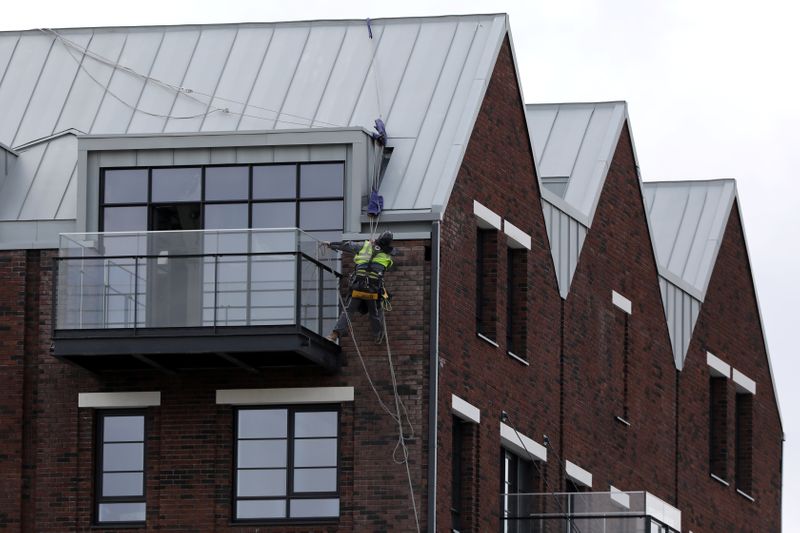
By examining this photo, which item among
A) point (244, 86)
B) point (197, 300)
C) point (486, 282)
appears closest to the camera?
point (197, 300)

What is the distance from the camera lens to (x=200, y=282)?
53562 millimetres

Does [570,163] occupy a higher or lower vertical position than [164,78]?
lower

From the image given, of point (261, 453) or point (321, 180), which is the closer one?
point (261, 453)

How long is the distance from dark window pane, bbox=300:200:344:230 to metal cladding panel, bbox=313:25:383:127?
2108 mm

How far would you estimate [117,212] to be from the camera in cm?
5625

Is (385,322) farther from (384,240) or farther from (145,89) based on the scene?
(145,89)

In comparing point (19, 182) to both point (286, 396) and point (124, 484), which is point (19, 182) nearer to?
point (124, 484)

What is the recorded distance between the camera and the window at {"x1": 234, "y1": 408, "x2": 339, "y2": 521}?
53844 mm

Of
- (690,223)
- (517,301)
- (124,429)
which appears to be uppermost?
(690,223)

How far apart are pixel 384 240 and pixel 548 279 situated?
6.85 meters

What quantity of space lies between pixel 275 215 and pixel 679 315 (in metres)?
13.0

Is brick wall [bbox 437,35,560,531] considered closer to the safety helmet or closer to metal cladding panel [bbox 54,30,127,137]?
the safety helmet

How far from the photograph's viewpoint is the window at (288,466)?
53.8 metres

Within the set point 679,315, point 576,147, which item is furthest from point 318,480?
point 679,315
